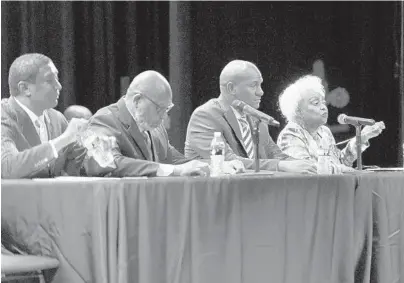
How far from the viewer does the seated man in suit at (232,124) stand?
4387 mm

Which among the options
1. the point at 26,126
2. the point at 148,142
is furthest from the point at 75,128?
the point at 148,142

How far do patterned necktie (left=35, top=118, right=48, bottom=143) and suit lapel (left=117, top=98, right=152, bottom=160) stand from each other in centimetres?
35

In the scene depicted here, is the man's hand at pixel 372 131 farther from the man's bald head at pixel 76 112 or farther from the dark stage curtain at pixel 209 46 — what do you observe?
the man's bald head at pixel 76 112

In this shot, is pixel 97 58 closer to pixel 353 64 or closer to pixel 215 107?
pixel 215 107

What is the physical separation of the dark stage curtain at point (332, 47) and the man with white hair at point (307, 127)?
3.25 ft

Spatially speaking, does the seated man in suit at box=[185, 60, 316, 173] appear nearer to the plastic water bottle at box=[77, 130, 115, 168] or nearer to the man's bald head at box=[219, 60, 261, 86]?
the man's bald head at box=[219, 60, 261, 86]

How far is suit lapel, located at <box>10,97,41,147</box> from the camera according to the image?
143 inches

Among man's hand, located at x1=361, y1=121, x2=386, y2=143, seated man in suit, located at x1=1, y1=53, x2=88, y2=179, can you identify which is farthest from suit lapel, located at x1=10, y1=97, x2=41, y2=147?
man's hand, located at x1=361, y1=121, x2=386, y2=143

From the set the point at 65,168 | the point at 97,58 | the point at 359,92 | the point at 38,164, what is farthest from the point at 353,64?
the point at 38,164

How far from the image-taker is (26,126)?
Answer: 365cm

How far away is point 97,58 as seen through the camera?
519 centimetres

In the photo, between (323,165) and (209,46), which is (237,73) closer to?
(323,165)

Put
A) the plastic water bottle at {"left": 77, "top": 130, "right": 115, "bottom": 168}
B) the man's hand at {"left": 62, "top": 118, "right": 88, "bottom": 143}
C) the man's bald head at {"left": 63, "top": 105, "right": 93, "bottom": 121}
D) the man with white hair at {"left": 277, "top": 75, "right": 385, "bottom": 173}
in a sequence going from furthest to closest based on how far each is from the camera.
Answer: the man's bald head at {"left": 63, "top": 105, "right": 93, "bottom": 121} → the man with white hair at {"left": 277, "top": 75, "right": 385, "bottom": 173} → the plastic water bottle at {"left": 77, "top": 130, "right": 115, "bottom": 168} → the man's hand at {"left": 62, "top": 118, "right": 88, "bottom": 143}

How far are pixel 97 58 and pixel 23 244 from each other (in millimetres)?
2405
